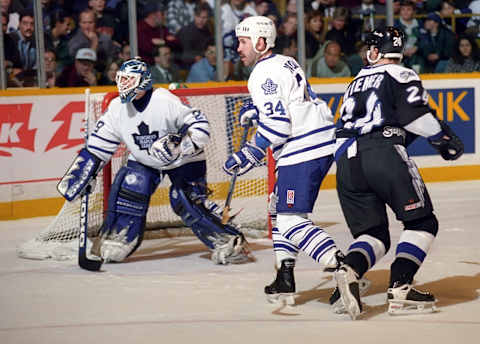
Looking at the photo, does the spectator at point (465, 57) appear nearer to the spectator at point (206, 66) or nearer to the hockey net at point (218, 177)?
the spectator at point (206, 66)

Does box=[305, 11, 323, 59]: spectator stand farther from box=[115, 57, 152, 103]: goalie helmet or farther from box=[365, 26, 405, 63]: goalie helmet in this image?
box=[365, 26, 405, 63]: goalie helmet

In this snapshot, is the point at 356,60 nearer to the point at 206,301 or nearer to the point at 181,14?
the point at 181,14

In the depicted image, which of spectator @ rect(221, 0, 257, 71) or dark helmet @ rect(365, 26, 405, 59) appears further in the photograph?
spectator @ rect(221, 0, 257, 71)

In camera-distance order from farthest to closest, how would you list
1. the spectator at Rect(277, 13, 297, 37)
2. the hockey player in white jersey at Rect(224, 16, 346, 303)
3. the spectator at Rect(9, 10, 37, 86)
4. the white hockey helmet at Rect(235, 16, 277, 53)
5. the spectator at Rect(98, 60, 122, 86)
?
1. the spectator at Rect(277, 13, 297, 37)
2. the spectator at Rect(98, 60, 122, 86)
3. the spectator at Rect(9, 10, 37, 86)
4. the white hockey helmet at Rect(235, 16, 277, 53)
5. the hockey player in white jersey at Rect(224, 16, 346, 303)

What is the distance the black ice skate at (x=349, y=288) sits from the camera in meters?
3.82

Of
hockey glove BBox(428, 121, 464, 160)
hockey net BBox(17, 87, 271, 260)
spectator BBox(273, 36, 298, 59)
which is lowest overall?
hockey net BBox(17, 87, 271, 260)

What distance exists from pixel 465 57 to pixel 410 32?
23.9 inches

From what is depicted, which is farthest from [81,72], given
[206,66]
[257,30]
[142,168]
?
[257,30]

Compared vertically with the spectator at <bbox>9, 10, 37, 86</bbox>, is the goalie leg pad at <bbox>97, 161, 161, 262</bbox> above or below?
below

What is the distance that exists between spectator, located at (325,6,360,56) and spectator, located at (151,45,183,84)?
Result: 167 cm

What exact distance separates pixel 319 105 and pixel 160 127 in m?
1.41

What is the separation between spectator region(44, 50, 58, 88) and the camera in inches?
304

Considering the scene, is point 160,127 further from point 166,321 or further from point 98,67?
point 98,67

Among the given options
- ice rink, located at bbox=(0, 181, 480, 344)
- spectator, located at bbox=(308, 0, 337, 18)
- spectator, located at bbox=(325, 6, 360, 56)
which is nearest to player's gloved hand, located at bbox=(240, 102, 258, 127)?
ice rink, located at bbox=(0, 181, 480, 344)
